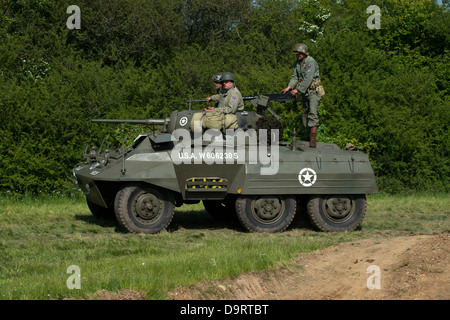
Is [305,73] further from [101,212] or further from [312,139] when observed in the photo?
[101,212]

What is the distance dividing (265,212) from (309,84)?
93.8 inches

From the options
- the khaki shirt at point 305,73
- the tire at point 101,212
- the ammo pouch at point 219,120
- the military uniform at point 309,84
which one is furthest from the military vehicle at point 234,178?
the tire at point 101,212

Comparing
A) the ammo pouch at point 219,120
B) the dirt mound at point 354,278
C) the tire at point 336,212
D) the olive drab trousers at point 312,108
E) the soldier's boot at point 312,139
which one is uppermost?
the olive drab trousers at point 312,108

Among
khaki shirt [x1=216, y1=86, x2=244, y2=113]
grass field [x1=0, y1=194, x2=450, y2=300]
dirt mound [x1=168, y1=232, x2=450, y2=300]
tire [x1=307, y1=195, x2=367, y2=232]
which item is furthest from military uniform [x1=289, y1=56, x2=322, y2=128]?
dirt mound [x1=168, y1=232, x2=450, y2=300]

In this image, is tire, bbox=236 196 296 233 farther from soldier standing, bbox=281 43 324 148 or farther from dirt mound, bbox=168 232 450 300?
dirt mound, bbox=168 232 450 300

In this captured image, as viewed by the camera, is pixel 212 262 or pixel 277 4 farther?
pixel 277 4

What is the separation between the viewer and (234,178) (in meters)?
11.9

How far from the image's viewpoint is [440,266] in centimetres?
809

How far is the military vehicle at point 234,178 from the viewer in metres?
11.7

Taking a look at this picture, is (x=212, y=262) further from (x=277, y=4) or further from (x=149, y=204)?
(x=277, y=4)

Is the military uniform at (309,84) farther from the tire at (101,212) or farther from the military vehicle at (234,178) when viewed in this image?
the tire at (101,212)

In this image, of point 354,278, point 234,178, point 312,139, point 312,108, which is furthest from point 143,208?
point 354,278
